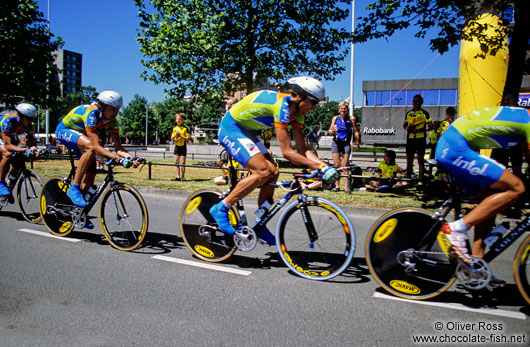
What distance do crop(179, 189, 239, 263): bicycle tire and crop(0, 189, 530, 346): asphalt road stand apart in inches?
6.6

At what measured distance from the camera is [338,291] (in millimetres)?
3900

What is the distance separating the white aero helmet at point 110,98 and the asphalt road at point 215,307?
2.06 meters

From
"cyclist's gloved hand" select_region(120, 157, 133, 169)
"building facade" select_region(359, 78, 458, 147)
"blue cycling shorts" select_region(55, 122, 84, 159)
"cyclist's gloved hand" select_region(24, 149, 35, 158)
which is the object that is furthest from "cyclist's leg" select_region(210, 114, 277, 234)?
"building facade" select_region(359, 78, 458, 147)

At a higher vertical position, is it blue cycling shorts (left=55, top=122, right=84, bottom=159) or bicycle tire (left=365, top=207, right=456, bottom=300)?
blue cycling shorts (left=55, top=122, right=84, bottom=159)

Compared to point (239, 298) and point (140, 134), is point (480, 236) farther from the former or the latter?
point (140, 134)

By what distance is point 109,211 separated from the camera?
17.6 ft

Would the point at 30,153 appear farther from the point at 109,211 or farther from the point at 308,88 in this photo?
the point at 308,88

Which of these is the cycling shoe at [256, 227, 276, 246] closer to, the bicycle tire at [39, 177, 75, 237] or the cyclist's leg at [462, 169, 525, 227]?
the cyclist's leg at [462, 169, 525, 227]

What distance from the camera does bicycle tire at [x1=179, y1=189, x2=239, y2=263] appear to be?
15.5 ft

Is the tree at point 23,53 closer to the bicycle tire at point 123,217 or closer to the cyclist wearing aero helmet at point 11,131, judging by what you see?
the cyclist wearing aero helmet at point 11,131

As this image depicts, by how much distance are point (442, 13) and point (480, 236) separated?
23.0 ft

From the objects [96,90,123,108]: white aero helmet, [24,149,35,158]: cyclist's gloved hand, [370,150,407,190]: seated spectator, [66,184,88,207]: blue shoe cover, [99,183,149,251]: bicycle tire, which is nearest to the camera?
[99,183,149,251]: bicycle tire

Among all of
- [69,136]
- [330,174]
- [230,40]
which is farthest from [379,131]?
[330,174]

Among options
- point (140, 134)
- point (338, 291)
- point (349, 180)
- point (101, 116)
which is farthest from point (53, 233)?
point (140, 134)
